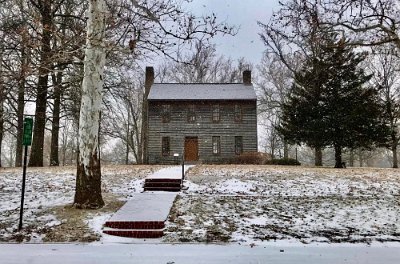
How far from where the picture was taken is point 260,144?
53.2m

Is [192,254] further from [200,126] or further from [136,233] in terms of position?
[200,126]

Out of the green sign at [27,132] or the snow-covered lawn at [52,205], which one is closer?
the snow-covered lawn at [52,205]

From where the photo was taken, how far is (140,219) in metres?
8.83

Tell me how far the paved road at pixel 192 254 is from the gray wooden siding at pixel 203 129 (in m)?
21.3

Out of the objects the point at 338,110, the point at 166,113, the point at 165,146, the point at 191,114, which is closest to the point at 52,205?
the point at 338,110

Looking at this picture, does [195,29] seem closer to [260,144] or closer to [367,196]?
[367,196]

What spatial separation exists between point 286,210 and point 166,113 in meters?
20.0

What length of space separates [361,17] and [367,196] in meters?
5.64

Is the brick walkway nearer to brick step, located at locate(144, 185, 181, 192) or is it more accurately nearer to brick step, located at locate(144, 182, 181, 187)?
brick step, located at locate(144, 185, 181, 192)

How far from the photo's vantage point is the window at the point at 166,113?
95.9ft

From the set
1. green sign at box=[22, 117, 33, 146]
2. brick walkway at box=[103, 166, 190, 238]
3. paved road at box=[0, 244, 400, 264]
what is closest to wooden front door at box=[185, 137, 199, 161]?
brick walkway at box=[103, 166, 190, 238]

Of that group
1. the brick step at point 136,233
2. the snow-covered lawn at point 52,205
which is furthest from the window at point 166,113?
the brick step at point 136,233

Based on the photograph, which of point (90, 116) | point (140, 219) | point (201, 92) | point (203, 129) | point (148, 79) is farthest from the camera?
point (148, 79)

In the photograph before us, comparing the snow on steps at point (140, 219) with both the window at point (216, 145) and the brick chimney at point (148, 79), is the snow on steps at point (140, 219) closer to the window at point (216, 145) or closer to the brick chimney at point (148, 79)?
the window at point (216, 145)
